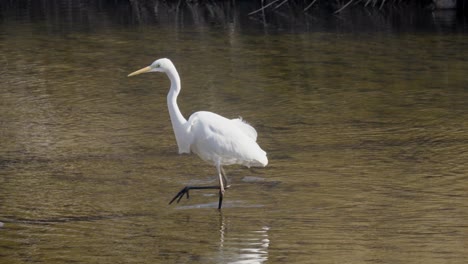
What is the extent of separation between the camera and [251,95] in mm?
10977

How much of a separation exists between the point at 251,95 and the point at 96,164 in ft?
11.1

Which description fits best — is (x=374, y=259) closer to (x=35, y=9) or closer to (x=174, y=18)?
(x=174, y=18)

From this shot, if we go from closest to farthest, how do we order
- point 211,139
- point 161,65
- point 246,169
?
1. point 211,139
2. point 161,65
3. point 246,169

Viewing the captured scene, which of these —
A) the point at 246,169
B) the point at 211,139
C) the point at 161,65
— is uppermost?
the point at 161,65

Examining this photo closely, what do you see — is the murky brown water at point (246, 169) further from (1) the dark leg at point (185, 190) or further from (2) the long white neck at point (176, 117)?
Result: (2) the long white neck at point (176, 117)

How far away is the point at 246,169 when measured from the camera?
25.7 ft

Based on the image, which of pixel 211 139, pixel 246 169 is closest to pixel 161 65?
pixel 211 139

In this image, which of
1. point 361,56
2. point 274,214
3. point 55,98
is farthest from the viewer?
point 361,56

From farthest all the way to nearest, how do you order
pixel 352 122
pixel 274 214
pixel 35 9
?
pixel 35 9, pixel 352 122, pixel 274 214

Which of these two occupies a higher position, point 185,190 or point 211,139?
point 211,139

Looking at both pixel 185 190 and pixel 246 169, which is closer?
pixel 185 190

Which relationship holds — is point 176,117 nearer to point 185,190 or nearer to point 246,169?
point 185,190

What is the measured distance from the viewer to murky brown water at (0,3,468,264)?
587 centimetres

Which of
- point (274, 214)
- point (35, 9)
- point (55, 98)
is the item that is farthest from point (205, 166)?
point (35, 9)
